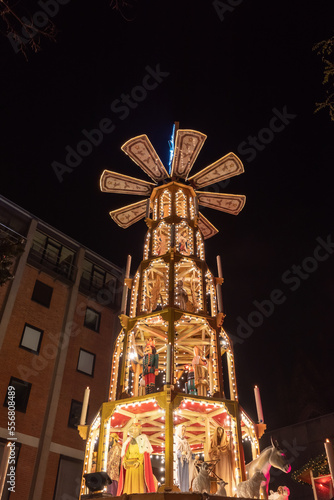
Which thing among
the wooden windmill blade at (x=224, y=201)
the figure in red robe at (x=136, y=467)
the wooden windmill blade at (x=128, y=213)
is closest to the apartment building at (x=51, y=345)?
the wooden windmill blade at (x=128, y=213)

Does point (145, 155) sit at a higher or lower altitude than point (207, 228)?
higher

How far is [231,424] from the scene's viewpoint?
941 cm

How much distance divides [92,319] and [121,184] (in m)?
11.9

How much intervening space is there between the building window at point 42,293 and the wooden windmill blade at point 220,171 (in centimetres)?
1201

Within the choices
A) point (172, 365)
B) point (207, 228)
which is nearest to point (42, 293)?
point (207, 228)

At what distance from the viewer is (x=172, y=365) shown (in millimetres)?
9711

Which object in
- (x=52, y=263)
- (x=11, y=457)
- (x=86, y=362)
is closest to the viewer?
(x=11, y=457)

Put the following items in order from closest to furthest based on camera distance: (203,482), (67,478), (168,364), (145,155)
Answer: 1. (203,482)
2. (168,364)
3. (145,155)
4. (67,478)

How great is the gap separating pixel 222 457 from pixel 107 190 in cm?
996

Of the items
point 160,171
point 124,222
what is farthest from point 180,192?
point 124,222

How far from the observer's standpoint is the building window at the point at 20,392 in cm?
1895

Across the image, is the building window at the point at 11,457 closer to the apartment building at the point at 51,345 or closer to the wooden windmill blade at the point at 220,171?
the apartment building at the point at 51,345

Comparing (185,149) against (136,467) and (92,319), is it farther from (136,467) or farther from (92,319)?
(92,319)

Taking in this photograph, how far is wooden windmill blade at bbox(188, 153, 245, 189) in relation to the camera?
15344 mm
